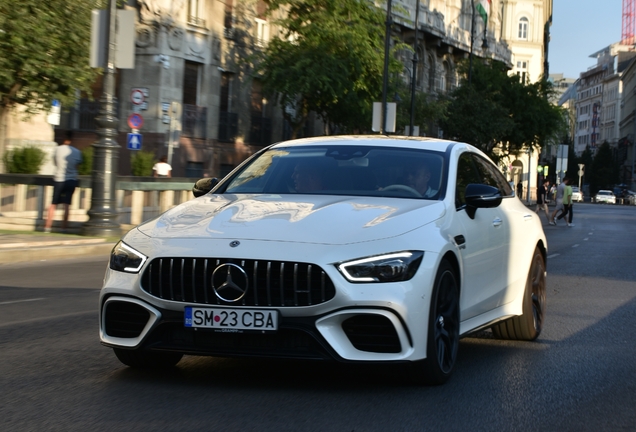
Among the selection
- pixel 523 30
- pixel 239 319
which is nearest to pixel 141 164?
pixel 239 319

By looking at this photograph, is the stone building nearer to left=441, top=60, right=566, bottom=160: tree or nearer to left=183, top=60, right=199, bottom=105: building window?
left=183, top=60, right=199, bottom=105: building window

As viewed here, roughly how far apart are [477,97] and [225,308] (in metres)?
56.3

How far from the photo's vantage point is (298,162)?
705 cm

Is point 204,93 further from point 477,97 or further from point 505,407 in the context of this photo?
point 505,407

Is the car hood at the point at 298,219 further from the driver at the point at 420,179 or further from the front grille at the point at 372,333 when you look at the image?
the front grille at the point at 372,333

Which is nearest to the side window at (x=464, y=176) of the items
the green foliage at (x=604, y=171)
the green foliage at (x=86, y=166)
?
the green foliage at (x=86, y=166)

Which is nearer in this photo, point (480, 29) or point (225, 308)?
point (225, 308)

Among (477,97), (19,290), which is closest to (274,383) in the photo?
(19,290)

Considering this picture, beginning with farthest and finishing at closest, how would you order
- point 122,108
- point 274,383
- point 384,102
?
point 122,108, point 384,102, point 274,383

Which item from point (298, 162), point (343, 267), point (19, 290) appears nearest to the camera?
point (343, 267)

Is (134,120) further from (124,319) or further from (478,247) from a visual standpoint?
(124,319)

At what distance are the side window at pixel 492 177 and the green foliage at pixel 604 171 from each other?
158889 millimetres

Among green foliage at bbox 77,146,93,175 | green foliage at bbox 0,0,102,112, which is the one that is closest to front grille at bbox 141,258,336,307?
green foliage at bbox 0,0,102,112

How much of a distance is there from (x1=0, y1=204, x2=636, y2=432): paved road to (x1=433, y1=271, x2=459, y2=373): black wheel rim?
0.16 m
